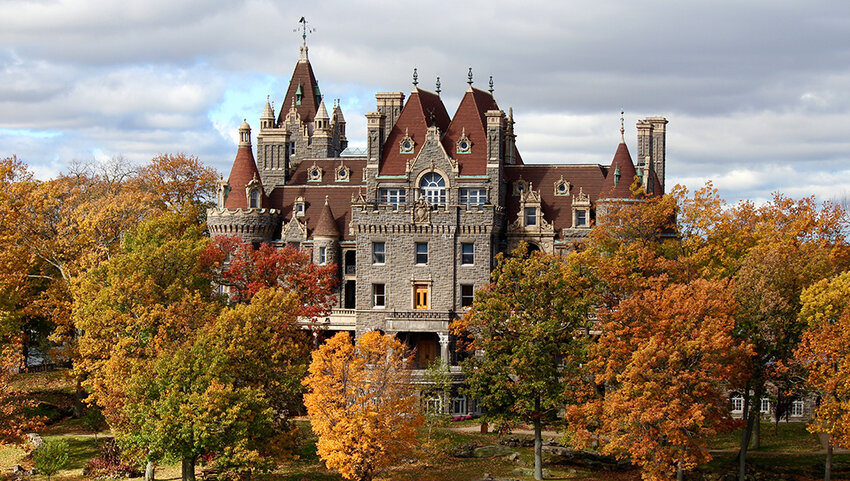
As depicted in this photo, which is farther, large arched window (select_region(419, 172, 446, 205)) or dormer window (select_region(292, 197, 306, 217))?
dormer window (select_region(292, 197, 306, 217))

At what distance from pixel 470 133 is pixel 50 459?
34926 mm

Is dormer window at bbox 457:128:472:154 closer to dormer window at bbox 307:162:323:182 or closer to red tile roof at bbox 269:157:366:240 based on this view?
red tile roof at bbox 269:157:366:240

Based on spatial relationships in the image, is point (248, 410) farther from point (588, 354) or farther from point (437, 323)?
point (437, 323)

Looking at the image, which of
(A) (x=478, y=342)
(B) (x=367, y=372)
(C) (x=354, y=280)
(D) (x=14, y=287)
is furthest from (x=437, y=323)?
(D) (x=14, y=287)

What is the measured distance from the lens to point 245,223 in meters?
85.4

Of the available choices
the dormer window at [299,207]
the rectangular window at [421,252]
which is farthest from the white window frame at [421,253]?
the dormer window at [299,207]

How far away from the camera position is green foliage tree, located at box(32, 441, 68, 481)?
59.8 meters

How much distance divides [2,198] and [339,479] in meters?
27.7

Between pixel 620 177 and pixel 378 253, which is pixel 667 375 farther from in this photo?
pixel 378 253

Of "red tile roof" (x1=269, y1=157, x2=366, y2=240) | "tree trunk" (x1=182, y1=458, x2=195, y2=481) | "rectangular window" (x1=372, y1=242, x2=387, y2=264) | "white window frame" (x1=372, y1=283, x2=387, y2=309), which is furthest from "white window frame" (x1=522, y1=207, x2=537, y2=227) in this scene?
"tree trunk" (x1=182, y1=458, x2=195, y2=481)

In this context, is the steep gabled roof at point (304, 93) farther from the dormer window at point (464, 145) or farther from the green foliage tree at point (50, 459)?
the green foliage tree at point (50, 459)

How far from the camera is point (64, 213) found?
73.8 m

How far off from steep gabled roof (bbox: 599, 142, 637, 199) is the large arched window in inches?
404

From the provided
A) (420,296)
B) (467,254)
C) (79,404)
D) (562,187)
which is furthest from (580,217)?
(79,404)
